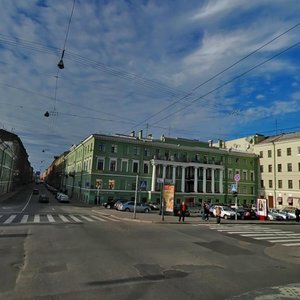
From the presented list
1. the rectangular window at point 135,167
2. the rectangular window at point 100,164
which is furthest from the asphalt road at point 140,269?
the rectangular window at point 135,167

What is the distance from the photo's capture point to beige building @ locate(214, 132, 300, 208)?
207ft

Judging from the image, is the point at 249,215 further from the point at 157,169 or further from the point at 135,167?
the point at 135,167

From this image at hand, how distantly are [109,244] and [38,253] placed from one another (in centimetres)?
316

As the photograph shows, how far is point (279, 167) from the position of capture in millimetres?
67125

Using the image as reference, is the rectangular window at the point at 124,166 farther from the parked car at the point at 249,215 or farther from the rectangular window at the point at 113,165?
the parked car at the point at 249,215

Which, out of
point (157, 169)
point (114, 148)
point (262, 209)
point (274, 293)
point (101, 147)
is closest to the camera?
point (274, 293)

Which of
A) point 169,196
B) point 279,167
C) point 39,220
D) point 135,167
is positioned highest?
point 279,167

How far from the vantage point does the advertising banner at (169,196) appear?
30.8 meters

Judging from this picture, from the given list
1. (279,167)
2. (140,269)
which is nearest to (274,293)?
(140,269)

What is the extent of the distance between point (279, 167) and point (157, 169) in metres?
26.6

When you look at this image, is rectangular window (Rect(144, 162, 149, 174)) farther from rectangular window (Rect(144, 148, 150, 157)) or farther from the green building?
rectangular window (Rect(144, 148, 150, 157))

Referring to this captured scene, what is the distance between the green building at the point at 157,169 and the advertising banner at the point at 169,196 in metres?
21.4

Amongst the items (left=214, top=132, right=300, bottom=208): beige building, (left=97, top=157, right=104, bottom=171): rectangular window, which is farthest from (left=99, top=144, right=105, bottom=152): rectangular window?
(left=214, top=132, right=300, bottom=208): beige building

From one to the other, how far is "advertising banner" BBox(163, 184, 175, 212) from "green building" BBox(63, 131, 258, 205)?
2137cm
